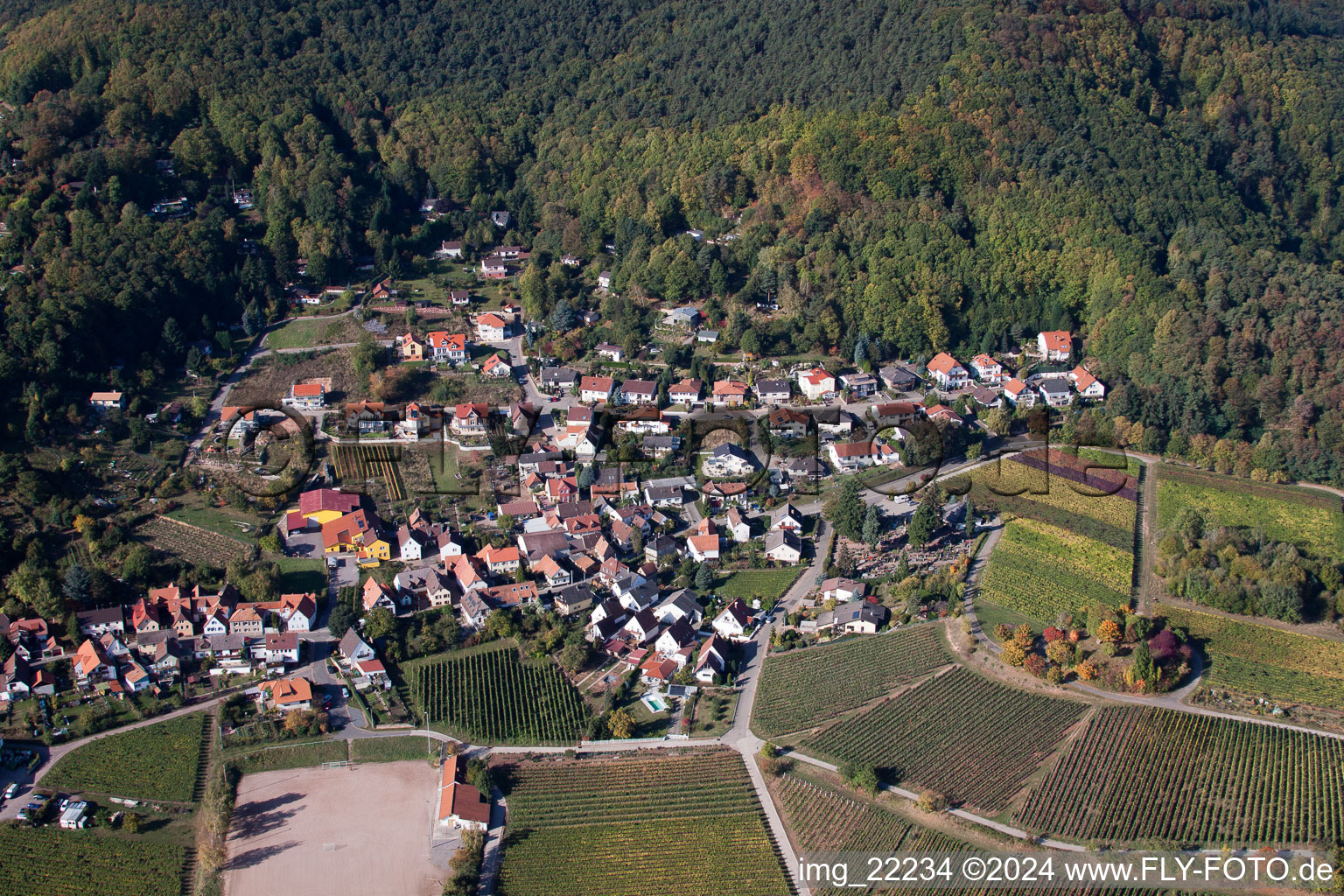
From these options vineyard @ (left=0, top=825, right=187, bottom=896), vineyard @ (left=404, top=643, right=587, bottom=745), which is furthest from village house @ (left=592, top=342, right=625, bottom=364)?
vineyard @ (left=0, top=825, right=187, bottom=896)

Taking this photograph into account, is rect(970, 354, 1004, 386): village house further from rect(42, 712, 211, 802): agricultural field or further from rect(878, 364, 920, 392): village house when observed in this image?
rect(42, 712, 211, 802): agricultural field

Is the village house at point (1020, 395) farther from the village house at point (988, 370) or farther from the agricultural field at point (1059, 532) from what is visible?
the agricultural field at point (1059, 532)

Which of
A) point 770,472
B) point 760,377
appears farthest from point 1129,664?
point 760,377

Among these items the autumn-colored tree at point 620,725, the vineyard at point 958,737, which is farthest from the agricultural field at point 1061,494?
the autumn-colored tree at point 620,725

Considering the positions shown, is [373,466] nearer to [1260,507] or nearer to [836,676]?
[836,676]

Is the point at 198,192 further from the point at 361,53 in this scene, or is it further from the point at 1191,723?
the point at 1191,723
